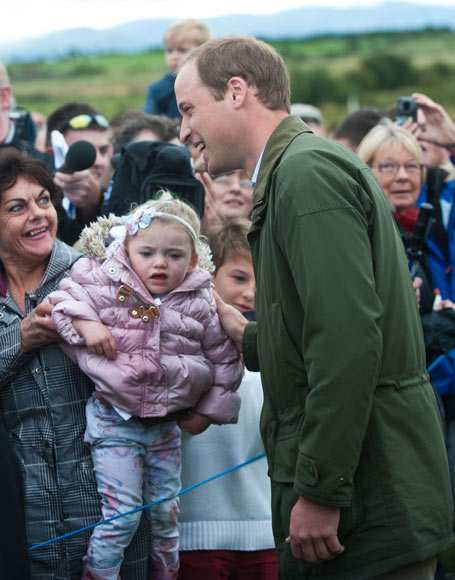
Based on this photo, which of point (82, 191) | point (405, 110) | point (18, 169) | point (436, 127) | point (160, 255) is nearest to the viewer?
point (160, 255)

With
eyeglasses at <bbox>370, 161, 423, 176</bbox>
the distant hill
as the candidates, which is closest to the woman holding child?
eyeglasses at <bbox>370, 161, 423, 176</bbox>

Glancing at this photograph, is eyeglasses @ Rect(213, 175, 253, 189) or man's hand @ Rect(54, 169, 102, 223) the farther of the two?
eyeglasses @ Rect(213, 175, 253, 189)

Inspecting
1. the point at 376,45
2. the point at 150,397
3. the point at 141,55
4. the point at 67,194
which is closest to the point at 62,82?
the point at 141,55

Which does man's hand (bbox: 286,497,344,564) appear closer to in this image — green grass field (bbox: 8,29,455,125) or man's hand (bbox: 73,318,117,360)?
man's hand (bbox: 73,318,117,360)

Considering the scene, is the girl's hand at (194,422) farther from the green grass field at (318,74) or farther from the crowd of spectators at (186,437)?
the green grass field at (318,74)

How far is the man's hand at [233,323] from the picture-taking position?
12.2 feet

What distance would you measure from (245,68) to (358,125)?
4332 mm

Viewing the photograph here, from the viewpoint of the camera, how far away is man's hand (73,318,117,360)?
3.38 metres

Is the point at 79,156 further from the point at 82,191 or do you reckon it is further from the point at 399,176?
the point at 399,176

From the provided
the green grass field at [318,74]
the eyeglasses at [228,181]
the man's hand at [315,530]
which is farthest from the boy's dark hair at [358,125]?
the green grass field at [318,74]

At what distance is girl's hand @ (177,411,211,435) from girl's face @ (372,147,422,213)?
2.53 metres

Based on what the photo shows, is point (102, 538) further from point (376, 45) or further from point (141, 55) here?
point (376, 45)

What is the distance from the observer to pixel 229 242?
466cm

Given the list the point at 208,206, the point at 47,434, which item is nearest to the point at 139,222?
the point at 47,434
